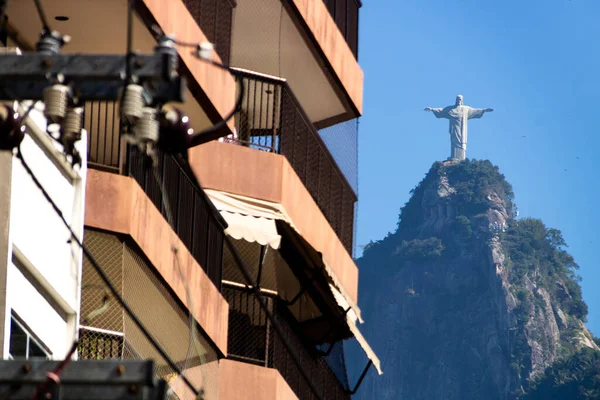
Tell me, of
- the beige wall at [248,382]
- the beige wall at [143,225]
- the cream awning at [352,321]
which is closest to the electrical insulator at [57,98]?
the beige wall at [143,225]

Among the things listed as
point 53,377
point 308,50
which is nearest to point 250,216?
point 308,50

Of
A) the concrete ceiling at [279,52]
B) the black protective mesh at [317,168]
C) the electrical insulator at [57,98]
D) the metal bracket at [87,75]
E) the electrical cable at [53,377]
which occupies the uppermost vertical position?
the concrete ceiling at [279,52]

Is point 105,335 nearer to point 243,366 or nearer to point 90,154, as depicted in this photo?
point 90,154

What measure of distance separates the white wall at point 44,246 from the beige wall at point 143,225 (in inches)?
113

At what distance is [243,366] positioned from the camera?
96.5 ft

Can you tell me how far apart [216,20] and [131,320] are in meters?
6.19

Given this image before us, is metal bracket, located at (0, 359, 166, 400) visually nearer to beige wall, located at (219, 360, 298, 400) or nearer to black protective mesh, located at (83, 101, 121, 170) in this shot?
black protective mesh, located at (83, 101, 121, 170)

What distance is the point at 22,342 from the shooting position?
1781 cm

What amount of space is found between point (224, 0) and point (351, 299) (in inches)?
362

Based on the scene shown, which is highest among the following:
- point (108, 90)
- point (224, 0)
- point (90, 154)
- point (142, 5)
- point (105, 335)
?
point (224, 0)

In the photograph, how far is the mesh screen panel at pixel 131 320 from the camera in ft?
73.3

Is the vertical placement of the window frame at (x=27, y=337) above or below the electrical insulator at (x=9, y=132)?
above

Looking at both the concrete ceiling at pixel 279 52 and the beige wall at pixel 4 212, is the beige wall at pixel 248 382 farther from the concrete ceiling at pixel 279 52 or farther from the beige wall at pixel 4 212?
the beige wall at pixel 4 212

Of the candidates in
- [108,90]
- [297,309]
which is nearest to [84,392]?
[108,90]
